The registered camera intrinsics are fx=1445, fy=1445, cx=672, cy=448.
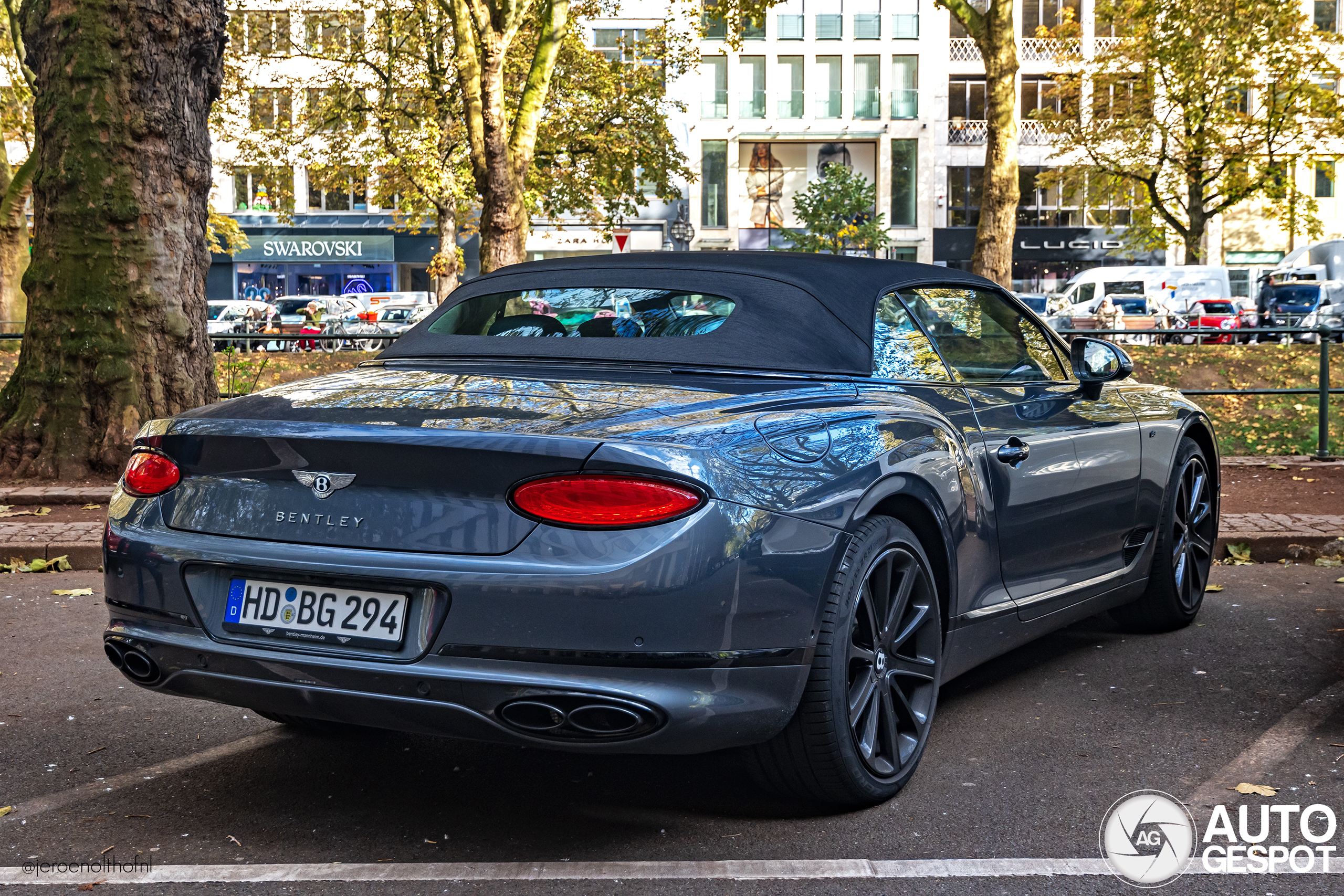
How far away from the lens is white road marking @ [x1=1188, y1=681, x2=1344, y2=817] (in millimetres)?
3818

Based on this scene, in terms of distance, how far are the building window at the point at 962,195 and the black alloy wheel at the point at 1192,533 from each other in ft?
170

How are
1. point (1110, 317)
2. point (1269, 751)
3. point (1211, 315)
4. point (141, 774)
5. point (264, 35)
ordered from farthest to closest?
1. point (1110, 317)
2. point (1211, 315)
3. point (264, 35)
4. point (1269, 751)
5. point (141, 774)

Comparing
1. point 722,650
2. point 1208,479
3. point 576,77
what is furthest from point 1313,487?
point 576,77

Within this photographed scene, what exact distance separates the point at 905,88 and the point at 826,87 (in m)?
3.06

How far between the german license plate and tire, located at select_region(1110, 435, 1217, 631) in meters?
3.53

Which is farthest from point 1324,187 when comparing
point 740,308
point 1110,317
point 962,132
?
point 740,308

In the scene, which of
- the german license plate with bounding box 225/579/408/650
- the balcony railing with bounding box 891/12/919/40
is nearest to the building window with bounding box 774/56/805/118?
the balcony railing with bounding box 891/12/919/40

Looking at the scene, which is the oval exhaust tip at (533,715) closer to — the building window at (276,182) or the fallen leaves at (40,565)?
the fallen leaves at (40,565)

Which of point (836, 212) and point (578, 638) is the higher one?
point (836, 212)

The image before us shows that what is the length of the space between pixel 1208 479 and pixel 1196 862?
10.6ft

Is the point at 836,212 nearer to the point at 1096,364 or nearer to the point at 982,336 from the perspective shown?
the point at 1096,364

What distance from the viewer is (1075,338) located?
5406mm

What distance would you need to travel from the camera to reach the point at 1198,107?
4016cm

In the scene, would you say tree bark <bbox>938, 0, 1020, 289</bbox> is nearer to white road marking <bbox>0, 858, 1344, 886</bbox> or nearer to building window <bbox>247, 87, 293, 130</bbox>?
white road marking <bbox>0, 858, 1344, 886</bbox>
